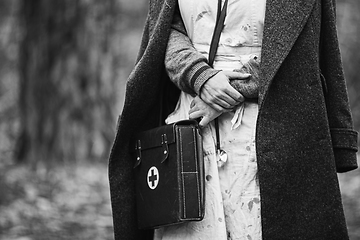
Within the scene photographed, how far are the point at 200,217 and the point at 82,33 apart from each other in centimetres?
609

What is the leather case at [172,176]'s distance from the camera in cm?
244

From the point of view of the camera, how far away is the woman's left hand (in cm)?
252

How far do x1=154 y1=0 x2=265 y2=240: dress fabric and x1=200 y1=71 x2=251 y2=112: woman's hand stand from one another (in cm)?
6

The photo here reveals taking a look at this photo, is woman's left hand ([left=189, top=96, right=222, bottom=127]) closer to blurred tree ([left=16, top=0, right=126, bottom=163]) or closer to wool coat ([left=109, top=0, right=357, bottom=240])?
wool coat ([left=109, top=0, right=357, bottom=240])

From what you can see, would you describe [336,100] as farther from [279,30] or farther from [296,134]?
[279,30]

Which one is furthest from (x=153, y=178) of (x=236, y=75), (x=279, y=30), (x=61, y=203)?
(x=61, y=203)

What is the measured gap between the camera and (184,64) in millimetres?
2527

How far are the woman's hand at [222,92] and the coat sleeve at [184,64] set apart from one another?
2 centimetres

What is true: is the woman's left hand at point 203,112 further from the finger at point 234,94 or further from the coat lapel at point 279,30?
the coat lapel at point 279,30

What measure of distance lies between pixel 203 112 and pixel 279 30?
43 cm

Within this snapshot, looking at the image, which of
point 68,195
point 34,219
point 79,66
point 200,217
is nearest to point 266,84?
point 200,217

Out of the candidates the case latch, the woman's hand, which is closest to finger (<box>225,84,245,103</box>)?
the woman's hand

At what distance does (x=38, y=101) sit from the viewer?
8.14m

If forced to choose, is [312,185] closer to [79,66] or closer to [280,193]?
[280,193]
